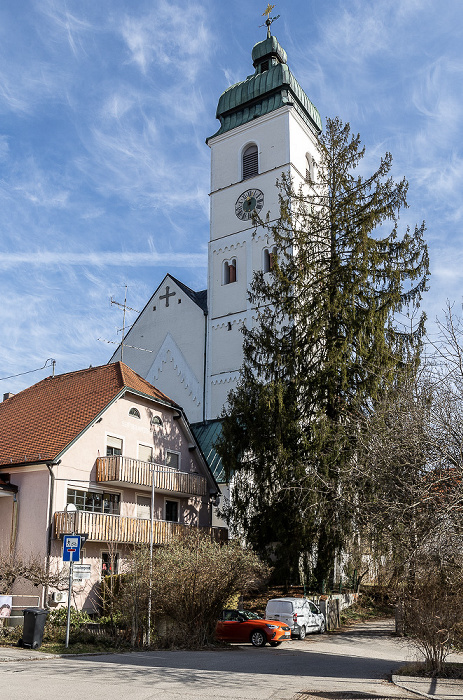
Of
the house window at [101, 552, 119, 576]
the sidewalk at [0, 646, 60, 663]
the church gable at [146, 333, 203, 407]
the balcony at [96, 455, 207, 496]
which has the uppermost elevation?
the church gable at [146, 333, 203, 407]

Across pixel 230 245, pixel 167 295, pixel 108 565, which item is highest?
pixel 230 245

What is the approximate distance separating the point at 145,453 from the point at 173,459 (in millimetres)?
2017

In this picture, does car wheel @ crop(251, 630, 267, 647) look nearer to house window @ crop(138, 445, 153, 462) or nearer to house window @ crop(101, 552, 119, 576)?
house window @ crop(101, 552, 119, 576)

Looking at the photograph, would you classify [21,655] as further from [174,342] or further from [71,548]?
[174,342]

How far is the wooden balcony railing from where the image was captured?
23.2 meters

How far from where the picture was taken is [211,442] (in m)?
37.2

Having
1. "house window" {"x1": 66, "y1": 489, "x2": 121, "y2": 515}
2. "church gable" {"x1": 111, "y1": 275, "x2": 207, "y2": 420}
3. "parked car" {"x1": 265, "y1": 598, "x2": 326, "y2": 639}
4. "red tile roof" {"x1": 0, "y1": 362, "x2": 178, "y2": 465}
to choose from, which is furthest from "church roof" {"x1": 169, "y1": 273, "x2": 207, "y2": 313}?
"parked car" {"x1": 265, "y1": 598, "x2": 326, "y2": 639}

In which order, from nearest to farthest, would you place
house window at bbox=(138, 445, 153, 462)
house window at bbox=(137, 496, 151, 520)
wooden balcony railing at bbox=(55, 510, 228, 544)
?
wooden balcony railing at bbox=(55, 510, 228, 544), house window at bbox=(137, 496, 151, 520), house window at bbox=(138, 445, 153, 462)

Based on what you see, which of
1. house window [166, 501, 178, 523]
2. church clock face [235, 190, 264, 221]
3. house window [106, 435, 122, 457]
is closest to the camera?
house window [106, 435, 122, 457]

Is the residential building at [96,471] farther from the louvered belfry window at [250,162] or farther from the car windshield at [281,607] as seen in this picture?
the louvered belfry window at [250,162]

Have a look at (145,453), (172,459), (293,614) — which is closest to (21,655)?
(293,614)

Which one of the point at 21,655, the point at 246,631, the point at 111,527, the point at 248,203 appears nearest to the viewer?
the point at 21,655

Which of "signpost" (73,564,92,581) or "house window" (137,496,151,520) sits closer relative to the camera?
"signpost" (73,564,92,581)

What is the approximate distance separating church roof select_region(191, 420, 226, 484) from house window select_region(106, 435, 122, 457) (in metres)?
6.72
